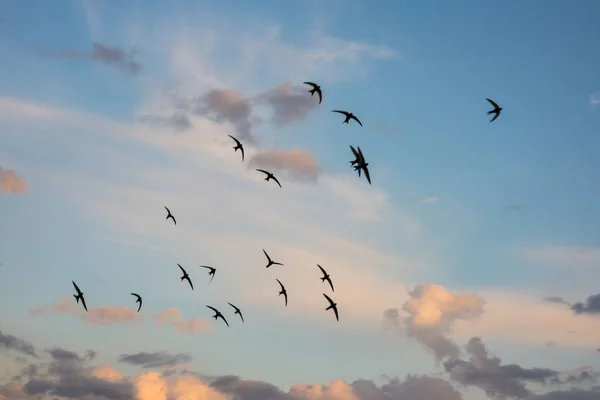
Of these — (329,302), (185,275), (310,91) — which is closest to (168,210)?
(185,275)

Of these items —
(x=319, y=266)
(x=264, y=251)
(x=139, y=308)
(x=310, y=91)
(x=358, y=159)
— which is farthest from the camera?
(x=139, y=308)

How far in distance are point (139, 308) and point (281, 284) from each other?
27549mm

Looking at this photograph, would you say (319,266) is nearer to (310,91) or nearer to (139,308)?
(310,91)

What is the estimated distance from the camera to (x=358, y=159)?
9250 cm

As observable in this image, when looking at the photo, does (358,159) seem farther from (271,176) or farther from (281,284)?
(281,284)

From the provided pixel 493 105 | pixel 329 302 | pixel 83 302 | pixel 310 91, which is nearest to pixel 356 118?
pixel 310 91

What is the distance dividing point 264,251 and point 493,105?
4495 cm

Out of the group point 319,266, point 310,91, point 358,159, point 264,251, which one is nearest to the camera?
point 358,159

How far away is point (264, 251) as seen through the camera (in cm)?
12188

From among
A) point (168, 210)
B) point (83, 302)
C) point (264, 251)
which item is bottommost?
point (83, 302)

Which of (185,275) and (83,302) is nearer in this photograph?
(83,302)

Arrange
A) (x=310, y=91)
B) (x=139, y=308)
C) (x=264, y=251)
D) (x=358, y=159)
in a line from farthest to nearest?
(x=139, y=308) < (x=264, y=251) < (x=310, y=91) < (x=358, y=159)

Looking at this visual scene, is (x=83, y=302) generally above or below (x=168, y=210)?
below

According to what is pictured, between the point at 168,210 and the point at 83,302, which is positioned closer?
the point at 83,302
